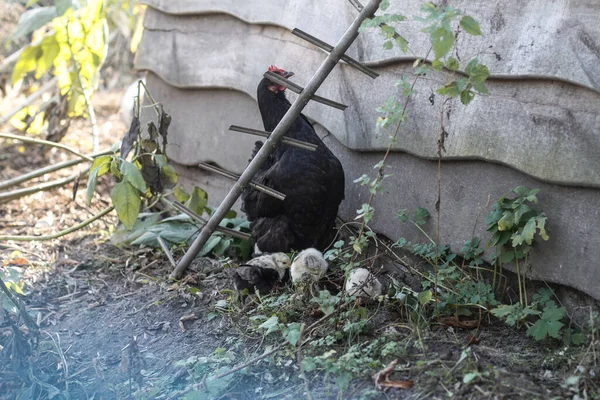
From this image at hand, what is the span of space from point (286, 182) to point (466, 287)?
1158 millimetres

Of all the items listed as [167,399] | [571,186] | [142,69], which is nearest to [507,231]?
[571,186]

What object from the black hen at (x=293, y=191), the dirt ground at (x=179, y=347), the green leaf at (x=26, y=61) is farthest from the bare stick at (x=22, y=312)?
A: the green leaf at (x=26, y=61)

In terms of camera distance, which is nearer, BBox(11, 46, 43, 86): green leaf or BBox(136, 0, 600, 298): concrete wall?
BBox(136, 0, 600, 298): concrete wall

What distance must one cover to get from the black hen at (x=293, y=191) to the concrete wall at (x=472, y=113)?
186mm

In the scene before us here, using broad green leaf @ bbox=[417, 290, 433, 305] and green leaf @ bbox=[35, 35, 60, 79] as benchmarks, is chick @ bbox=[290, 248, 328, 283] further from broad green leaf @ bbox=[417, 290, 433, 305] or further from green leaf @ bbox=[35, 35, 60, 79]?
green leaf @ bbox=[35, 35, 60, 79]

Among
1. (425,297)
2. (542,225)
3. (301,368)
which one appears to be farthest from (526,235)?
(301,368)

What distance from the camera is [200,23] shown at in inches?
203

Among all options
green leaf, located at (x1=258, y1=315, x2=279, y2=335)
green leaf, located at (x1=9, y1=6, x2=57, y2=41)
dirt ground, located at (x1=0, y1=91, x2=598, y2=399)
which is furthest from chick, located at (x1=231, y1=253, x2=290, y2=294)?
green leaf, located at (x1=9, y1=6, x2=57, y2=41)

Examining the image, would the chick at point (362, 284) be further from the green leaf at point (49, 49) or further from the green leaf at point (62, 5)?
the green leaf at point (49, 49)

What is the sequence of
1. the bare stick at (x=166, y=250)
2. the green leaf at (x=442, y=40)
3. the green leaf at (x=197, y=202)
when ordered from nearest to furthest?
the green leaf at (x=442, y=40) < the bare stick at (x=166, y=250) < the green leaf at (x=197, y=202)

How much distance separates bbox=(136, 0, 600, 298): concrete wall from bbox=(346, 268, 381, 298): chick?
35 centimetres

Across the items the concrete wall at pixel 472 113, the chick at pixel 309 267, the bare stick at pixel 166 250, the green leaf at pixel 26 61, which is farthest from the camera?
the green leaf at pixel 26 61

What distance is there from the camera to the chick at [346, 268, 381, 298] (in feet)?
10.6

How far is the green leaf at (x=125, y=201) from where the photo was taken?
4.07 metres
